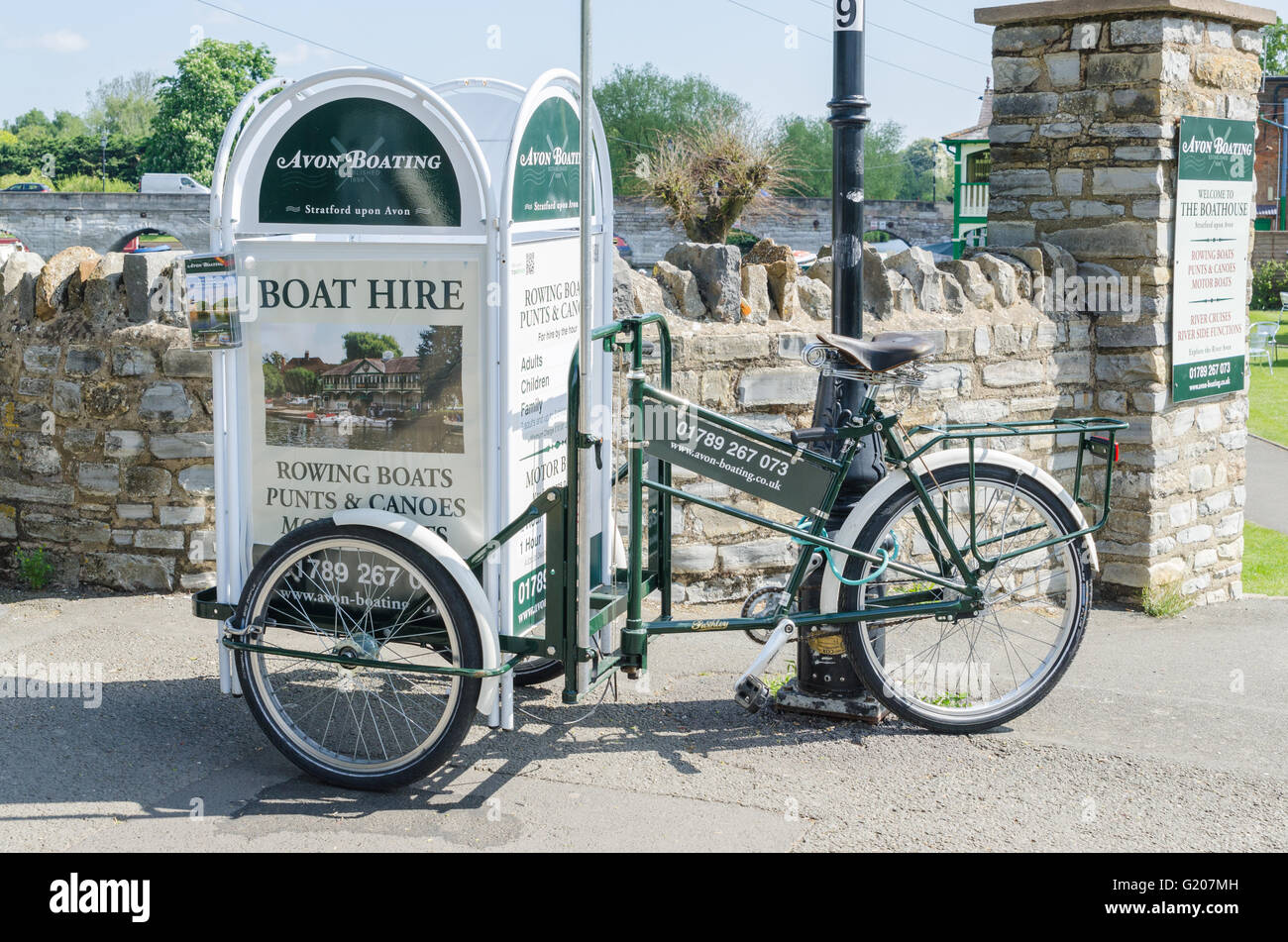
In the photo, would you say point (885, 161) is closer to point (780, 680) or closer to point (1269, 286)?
point (1269, 286)

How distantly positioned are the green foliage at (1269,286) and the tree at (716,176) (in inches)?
1113

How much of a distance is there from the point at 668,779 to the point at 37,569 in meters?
3.72

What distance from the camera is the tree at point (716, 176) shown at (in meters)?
23.8

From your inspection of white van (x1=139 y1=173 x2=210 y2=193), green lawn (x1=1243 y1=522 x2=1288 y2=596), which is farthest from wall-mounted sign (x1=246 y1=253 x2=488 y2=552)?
white van (x1=139 y1=173 x2=210 y2=193)

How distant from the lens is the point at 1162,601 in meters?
7.57

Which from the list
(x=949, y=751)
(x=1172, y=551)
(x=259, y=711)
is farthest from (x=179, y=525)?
(x=1172, y=551)

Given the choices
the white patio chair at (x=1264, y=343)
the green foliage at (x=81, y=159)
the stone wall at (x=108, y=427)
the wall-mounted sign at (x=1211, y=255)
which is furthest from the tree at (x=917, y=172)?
the stone wall at (x=108, y=427)

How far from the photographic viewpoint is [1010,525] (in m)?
6.94

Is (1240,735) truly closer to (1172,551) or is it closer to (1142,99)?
(1172,551)

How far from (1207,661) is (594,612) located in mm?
3437

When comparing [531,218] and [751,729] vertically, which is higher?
[531,218]

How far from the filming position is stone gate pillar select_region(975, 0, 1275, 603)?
7332 millimetres

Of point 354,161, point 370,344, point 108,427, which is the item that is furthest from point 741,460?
point 108,427

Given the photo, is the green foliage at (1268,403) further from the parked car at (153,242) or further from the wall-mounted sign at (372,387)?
the parked car at (153,242)
